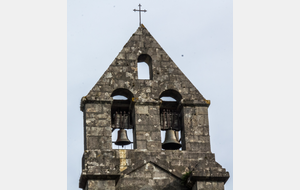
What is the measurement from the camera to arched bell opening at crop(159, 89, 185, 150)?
867 inches

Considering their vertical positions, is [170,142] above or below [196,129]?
below

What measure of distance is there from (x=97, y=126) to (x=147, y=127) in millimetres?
1316

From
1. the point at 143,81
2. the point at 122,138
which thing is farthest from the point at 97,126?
the point at 143,81

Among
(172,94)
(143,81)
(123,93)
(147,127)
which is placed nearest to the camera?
(147,127)

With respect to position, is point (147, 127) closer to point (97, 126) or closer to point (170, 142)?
point (170, 142)

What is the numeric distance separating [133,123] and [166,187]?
208 centimetres

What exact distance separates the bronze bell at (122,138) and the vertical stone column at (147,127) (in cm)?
55

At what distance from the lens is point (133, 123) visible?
21.8 metres

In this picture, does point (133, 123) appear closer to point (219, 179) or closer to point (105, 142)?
point (105, 142)

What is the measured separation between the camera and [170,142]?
21875 millimetres

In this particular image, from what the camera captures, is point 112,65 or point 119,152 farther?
point 112,65

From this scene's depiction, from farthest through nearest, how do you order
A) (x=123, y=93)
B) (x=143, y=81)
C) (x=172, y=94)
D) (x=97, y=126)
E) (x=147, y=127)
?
(x=172, y=94) < (x=143, y=81) < (x=123, y=93) < (x=147, y=127) < (x=97, y=126)

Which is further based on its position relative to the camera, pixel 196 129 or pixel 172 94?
pixel 172 94

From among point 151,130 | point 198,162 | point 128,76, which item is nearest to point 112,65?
point 128,76
